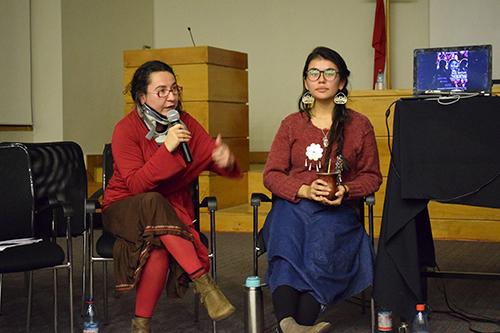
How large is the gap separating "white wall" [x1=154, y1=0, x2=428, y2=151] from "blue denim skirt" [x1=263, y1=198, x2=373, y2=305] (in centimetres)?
584

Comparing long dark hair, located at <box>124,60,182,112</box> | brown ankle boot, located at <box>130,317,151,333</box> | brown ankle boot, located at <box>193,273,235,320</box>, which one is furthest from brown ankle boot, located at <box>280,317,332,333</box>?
long dark hair, located at <box>124,60,182,112</box>

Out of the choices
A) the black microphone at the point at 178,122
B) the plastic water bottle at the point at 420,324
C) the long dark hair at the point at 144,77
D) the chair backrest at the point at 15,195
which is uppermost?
the long dark hair at the point at 144,77

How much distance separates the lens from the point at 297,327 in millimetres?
3381

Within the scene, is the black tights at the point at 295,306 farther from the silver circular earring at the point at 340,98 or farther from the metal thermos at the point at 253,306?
the silver circular earring at the point at 340,98

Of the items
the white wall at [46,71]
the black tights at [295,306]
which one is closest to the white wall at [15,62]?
the white wall at [46,71]

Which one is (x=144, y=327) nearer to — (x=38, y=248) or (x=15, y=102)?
(x=38, y=248)

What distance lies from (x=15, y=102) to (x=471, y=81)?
529 centimetres

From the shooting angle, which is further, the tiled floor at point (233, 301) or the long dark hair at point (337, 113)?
the tiled floor at point (233, 301)

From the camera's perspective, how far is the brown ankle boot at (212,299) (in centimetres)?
330

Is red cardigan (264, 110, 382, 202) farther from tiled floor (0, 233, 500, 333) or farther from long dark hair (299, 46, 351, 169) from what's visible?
tiled floor (0, 233, 500, 333)

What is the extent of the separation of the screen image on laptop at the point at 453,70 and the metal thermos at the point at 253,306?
3.40 feet

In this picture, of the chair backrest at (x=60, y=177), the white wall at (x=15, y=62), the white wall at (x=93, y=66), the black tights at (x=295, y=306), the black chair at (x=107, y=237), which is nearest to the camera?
the black tights at (x=295, y=306)

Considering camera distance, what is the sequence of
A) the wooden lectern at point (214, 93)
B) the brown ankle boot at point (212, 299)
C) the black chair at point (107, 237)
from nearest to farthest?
the brown ankle boot at point (212, 299), the black chair at point (107, 237), the wooden lectern at point (214, 93)

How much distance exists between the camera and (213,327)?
3.61m
